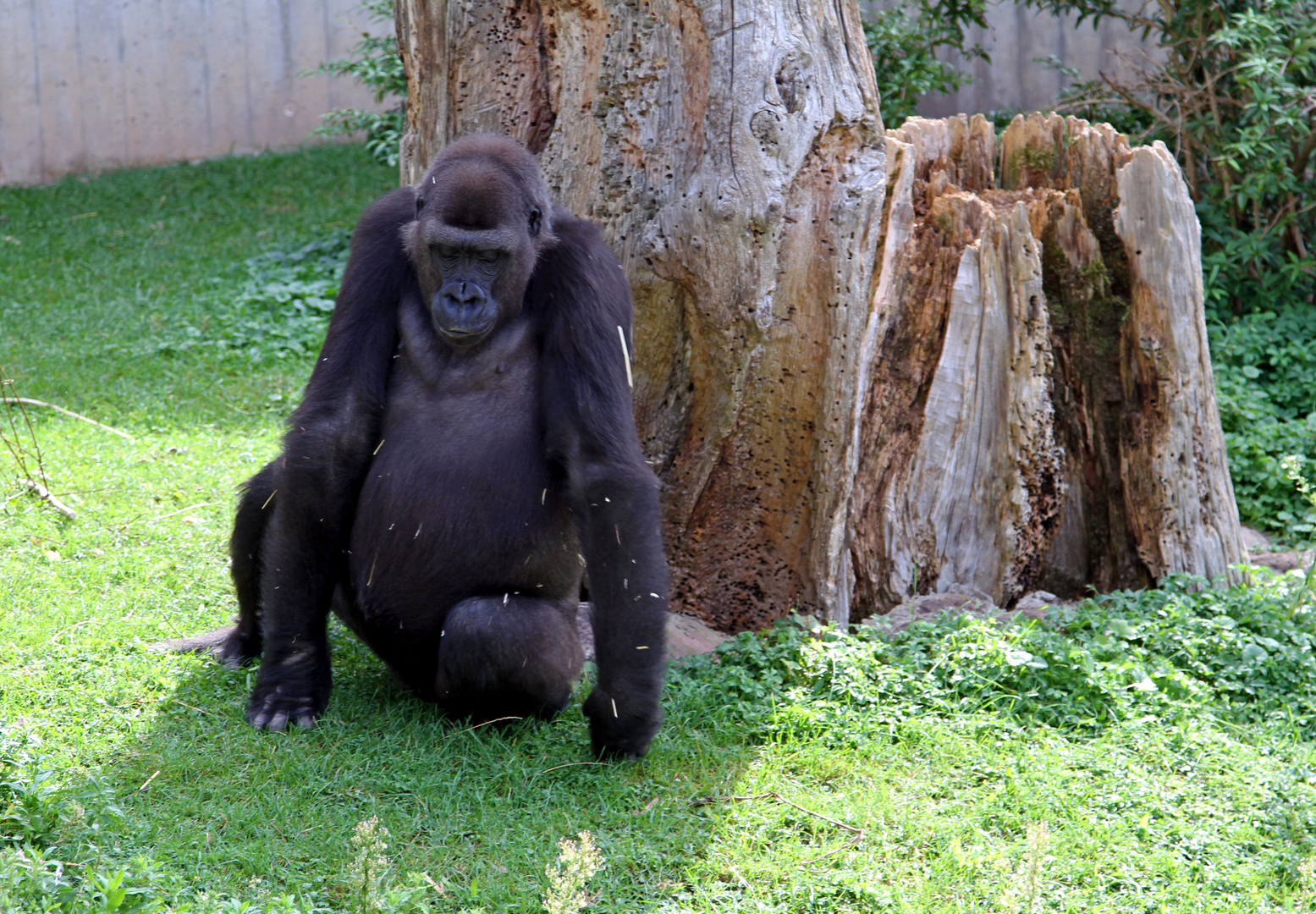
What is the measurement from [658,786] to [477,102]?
2265mm

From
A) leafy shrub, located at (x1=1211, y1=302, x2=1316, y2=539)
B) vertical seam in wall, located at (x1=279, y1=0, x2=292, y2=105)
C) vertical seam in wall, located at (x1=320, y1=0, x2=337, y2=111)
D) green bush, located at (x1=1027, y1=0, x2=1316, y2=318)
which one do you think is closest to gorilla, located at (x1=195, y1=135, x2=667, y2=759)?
leafy shrub, located at (x1=1211, y1=302, x2=1316, y2=539)

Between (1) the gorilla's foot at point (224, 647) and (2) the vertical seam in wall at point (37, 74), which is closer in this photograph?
(1) the gorilla's foot at point (224, 647)

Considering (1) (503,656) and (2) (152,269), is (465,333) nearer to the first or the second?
(1) (503,656)

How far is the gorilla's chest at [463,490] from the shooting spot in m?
3.18

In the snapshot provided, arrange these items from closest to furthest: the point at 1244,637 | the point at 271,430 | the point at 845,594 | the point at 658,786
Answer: the point at 658,786, the point at 1244,637, the point at 845,594, the point at 271,430

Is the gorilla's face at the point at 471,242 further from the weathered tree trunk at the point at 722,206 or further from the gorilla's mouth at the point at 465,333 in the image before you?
the weathered tree trunk at the point at 722,206

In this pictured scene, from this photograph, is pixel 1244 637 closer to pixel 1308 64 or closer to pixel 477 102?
pixel 477 102

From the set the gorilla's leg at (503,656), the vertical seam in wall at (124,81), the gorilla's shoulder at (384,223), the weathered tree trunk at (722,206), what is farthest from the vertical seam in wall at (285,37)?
the gorilla's leg at (503,656)

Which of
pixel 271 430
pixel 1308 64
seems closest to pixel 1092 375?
pixel 1308 64

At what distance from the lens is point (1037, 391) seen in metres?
4.63

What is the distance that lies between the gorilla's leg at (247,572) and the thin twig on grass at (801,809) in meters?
1.44

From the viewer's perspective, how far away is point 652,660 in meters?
3.03

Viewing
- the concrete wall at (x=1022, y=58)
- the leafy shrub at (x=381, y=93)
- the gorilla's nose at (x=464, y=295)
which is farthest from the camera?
the concrete wall at (x=1022, y=58)

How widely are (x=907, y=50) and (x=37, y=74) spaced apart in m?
8.32
